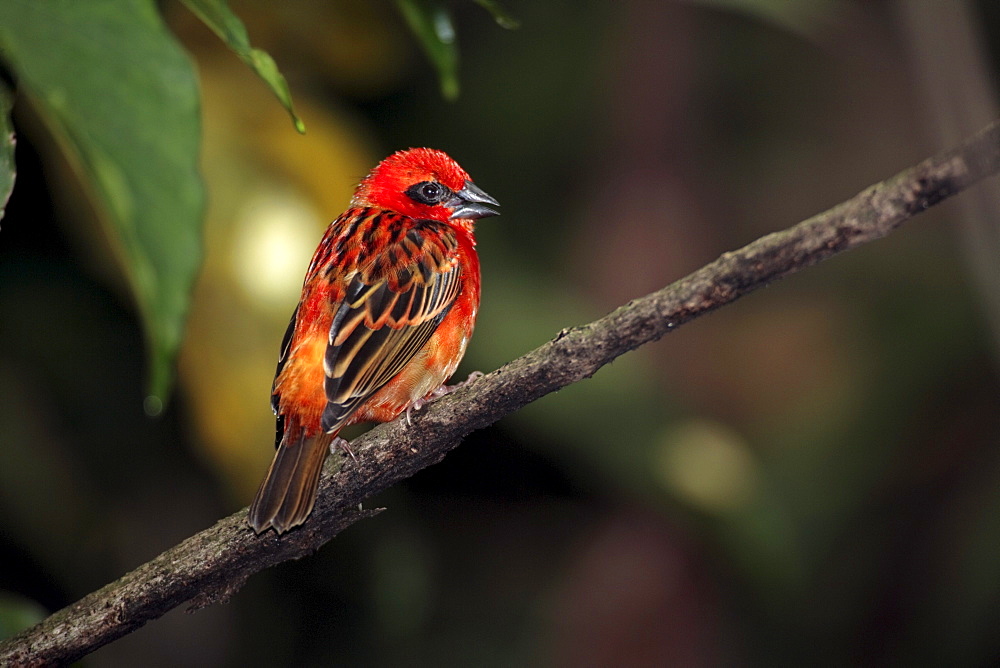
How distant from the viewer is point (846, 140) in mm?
6727

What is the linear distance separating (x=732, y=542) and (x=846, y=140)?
3.97 m

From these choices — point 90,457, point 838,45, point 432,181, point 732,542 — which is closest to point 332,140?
point 432,181

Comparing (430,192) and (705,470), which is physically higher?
(430,192)

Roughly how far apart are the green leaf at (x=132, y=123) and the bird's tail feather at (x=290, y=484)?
98 centimetres

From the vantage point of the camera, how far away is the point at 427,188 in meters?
3.34

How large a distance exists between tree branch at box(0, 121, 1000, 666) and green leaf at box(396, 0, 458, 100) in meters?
0.50

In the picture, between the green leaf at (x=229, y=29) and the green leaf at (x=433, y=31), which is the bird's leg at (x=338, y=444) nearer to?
the green leaf at (x=433, y=31)

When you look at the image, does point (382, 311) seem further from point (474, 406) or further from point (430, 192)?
point (474, 406)

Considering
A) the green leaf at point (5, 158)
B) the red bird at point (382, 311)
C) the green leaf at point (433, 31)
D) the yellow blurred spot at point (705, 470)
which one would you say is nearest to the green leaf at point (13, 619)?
the red bird at point (382, 311)

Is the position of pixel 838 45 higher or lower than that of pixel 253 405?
higher

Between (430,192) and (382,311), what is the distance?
0.69m

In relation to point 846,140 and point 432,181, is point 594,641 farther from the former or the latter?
point 846,140

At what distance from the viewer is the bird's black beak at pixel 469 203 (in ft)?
10.8

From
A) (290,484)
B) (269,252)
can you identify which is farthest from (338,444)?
(269,252)
